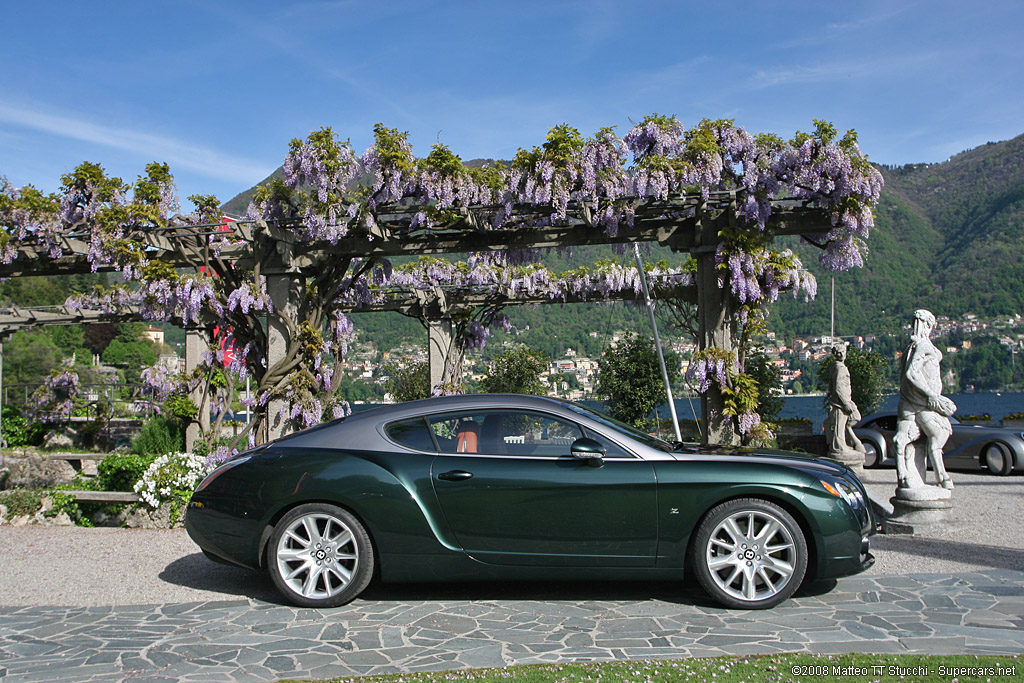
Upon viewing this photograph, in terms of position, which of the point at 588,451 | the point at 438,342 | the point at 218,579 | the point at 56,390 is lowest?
the point at 218,579

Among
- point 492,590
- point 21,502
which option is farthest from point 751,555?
point 21,502

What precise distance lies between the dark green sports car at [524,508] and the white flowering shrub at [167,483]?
3148mm

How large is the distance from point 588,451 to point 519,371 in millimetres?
16882

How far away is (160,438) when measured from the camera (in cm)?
1295

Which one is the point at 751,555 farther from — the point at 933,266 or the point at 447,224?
the point at 933,266

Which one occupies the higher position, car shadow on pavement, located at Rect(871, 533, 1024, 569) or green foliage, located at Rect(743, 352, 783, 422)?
green foliage, located at Rect(743, 352, 783, 422)

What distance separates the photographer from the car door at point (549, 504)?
16.3ft

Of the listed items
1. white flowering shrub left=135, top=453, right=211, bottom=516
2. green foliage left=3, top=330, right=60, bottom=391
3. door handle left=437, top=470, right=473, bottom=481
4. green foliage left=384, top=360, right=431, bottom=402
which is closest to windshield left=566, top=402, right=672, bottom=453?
door handle left=437, top=470, right=473, bottom=481

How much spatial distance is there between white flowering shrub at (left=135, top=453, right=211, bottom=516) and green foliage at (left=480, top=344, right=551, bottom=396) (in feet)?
44.3

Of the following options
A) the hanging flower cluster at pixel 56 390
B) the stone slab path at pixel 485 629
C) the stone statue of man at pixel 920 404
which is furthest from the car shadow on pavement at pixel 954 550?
the hanging flower cluster at pixel 56 390

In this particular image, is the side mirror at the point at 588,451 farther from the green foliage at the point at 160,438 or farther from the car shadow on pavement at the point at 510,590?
the green foliage at the point at 160,438

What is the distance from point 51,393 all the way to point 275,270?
17744mm

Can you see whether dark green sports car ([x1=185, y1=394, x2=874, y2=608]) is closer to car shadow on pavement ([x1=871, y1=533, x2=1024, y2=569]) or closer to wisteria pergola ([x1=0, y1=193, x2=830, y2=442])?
car shadow on pavement ([x1=871, y1=533, x2=1024, y2=569])

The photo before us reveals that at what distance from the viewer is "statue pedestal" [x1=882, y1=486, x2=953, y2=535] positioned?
24.0ft
